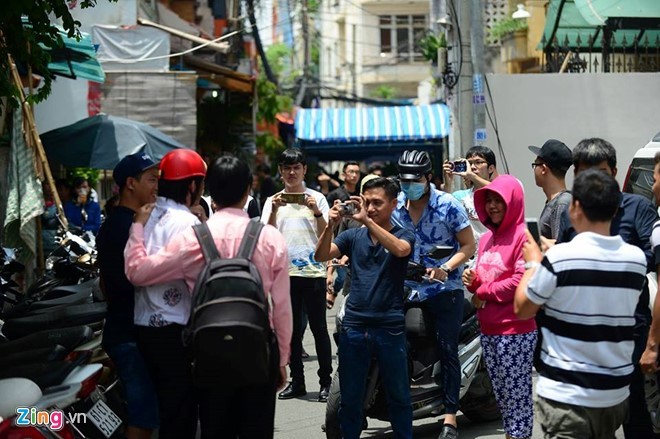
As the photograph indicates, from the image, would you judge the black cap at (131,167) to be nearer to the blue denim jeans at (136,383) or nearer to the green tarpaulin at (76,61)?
the blue denim jeans at (136,383)

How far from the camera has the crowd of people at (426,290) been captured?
16.4 ft

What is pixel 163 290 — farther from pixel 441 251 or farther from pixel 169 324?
pixel 441 251

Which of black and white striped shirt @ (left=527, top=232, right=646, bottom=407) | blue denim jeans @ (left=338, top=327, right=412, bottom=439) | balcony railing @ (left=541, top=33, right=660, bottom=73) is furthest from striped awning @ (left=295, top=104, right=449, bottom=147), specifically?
black and white striped shirt @ (left=527, top=232, right=646, bottom=407)

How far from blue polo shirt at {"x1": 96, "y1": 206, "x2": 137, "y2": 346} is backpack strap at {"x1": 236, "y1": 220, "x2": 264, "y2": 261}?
102 centimetres

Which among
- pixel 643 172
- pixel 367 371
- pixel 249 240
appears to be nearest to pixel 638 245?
pixel 367 371

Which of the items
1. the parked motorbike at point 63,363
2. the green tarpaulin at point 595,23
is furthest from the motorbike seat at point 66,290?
the green tarpaulin at point 595,23

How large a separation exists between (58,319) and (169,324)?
6.08ft

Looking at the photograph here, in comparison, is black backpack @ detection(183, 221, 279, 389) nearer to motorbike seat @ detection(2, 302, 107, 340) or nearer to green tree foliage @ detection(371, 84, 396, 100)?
motorbike seat @ detection(2, 302, 107, 340)

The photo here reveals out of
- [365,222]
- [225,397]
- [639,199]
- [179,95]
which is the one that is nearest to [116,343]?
[225,397]

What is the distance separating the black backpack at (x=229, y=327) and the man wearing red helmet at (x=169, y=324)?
52 centimetres

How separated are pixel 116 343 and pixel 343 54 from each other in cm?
6207

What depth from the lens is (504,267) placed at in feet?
21.2

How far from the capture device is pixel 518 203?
646 centimetres

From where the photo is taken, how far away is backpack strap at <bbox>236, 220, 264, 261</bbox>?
5.42 meters
